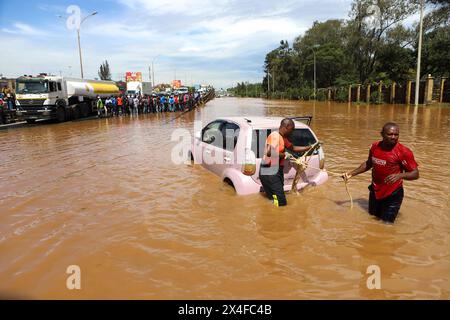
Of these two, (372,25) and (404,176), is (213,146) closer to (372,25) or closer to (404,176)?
(404,176)

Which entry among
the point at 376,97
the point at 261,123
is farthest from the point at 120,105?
the point at 376,97

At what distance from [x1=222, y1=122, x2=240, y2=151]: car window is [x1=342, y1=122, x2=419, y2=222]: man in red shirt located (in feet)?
6.96

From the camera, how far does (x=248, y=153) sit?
17.8 ft

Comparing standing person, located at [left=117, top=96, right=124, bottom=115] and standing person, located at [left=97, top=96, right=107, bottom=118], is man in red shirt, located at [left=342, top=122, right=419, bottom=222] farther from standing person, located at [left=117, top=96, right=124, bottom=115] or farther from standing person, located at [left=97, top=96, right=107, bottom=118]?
standing person, located at [left=117, top=96, right=124, bottom=115]

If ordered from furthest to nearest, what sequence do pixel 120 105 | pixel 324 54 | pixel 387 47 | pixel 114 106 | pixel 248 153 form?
pixel 324 54
pixel 387 47
pixel 120 105
pixel 114 106
pixel 248 153

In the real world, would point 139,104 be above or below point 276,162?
above

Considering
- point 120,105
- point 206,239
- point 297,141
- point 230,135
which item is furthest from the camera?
point 120,105

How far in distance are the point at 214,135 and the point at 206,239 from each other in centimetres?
280

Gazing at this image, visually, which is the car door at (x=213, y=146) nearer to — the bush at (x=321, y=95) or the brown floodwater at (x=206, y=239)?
the brown floodwater at (x=206, y=239)

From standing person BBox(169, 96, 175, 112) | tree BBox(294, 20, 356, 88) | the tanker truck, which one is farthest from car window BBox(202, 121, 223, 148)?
tree BBox(294, 20, 356, 88)

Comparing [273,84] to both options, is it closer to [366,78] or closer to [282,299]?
[366,78]

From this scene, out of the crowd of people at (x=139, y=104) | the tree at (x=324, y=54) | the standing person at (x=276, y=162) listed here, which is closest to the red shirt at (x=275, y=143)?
the standing person at (x=276, y=162)

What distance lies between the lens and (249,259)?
3965 mm

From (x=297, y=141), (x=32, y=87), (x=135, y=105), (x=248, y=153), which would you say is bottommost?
(x=248, y=153)
